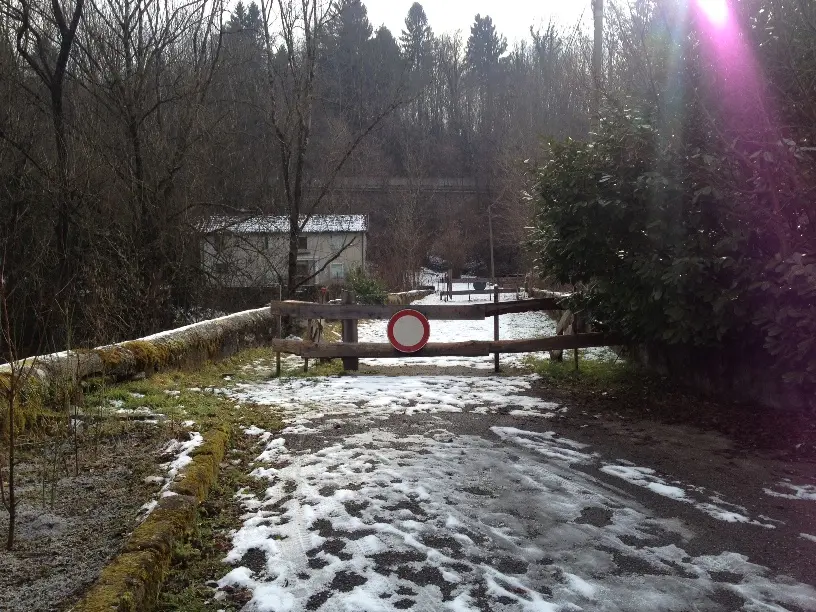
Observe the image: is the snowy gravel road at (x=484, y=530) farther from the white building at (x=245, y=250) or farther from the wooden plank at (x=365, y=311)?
the white building at (x=245, y=250)

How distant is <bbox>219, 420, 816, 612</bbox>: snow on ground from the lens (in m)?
3.10

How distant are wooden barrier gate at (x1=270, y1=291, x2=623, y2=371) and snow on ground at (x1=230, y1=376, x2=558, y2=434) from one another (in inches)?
14.8

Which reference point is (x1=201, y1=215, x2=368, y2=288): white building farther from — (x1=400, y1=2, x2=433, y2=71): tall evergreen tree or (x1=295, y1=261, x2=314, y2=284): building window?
(x1=400, y1=2, x2=433, y2=71): tall evergreen tree

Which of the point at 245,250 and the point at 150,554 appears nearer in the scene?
the point at 150,554

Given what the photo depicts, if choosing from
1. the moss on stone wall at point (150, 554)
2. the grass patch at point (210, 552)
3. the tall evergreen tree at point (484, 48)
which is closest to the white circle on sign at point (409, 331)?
the grass patch at point (210, 552)

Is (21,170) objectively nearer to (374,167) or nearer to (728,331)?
(728,331)

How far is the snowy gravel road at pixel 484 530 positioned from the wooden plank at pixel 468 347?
3.13m

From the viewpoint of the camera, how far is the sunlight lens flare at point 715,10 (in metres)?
6.17

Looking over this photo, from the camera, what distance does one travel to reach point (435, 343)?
946cm

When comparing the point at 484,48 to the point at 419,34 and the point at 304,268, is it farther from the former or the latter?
the point at 304,268

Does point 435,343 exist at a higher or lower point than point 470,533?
higher

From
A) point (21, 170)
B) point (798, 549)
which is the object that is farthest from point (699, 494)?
point (21, 170)

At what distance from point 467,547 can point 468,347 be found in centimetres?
592

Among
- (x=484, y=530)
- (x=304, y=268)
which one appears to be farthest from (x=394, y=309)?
(x=304, y=268)
